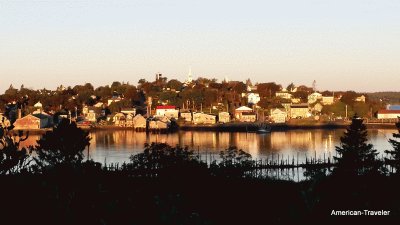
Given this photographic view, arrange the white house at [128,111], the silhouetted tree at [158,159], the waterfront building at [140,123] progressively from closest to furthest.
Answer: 1. the silhouetted tree at [158,159]
2. the waterfront building at [140,123]
3. the white house at [128,111]

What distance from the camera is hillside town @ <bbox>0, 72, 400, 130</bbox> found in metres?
45.9

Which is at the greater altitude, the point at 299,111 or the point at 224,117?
the point at 299,111

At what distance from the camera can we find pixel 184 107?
52.2 meters

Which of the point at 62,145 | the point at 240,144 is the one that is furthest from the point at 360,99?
the point at 62,145

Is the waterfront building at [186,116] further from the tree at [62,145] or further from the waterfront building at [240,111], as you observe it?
the tree at [62,145]

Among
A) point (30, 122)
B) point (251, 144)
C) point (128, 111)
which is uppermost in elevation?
point (128, 111)

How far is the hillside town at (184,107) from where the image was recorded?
4591 cm

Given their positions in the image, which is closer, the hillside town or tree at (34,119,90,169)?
tree at (34,119,90,169)

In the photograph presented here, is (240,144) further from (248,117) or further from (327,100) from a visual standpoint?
(327,100)

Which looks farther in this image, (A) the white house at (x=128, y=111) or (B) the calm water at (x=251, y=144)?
(A) the white house at (x=128, y=111)

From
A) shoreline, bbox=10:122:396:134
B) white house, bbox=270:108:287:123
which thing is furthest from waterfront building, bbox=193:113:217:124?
white house, bbox=270:108:287:123

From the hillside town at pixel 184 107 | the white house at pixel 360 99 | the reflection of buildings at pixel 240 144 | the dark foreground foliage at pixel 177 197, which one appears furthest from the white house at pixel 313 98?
the dark foreground foliage at pixel 177 197

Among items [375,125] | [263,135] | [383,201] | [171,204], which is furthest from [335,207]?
[375,125]

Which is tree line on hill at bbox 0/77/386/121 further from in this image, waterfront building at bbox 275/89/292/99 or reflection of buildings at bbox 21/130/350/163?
reflection of buildings at bbox 21/130/350/163
